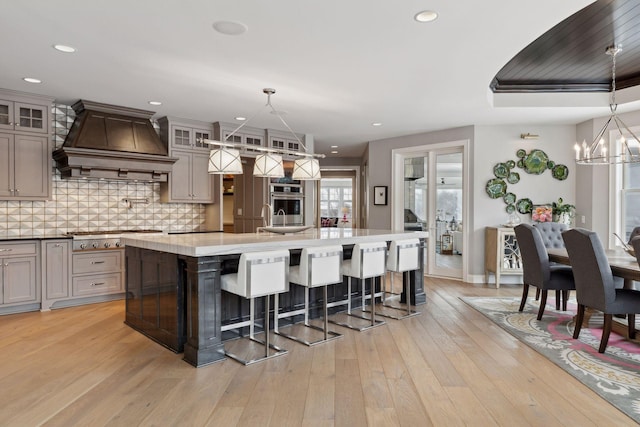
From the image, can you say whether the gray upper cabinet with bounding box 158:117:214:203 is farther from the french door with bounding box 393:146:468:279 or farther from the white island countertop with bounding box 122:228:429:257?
the french door with bounding box 393:146:468:279

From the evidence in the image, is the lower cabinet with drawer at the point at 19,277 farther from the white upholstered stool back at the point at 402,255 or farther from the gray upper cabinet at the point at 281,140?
the white upholstered stool back at the point at 402,255

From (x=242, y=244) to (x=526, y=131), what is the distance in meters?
5.17

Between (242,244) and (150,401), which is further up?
(242,244)

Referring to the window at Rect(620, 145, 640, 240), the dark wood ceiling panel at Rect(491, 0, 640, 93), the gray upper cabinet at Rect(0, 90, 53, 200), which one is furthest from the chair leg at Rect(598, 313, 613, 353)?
the gray upper cabinet at Rect(0, 90, 53, 200)

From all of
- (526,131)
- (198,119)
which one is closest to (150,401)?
(198,119)

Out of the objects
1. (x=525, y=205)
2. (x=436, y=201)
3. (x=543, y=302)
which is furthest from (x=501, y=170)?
(x=543, y=302)

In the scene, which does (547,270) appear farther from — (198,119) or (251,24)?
(198,119)

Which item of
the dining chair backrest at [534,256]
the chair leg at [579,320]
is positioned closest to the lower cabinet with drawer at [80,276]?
the dining chair backrest at [534,256]

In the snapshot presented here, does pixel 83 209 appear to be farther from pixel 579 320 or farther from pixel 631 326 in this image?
pixel 631 326

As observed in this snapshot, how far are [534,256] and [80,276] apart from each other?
17.0 feet

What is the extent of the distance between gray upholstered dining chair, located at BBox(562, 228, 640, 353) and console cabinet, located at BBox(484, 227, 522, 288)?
7.99ft

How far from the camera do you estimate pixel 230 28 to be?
9.62 feet

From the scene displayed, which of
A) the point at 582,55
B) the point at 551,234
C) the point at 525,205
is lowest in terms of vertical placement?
the point at 551,234

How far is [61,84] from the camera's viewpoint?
4246 mm
